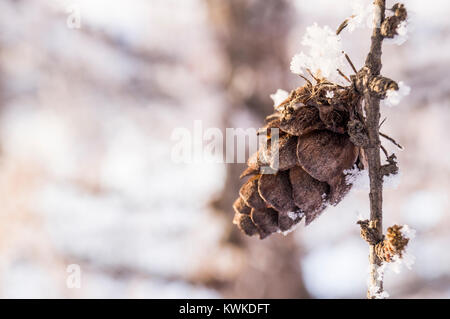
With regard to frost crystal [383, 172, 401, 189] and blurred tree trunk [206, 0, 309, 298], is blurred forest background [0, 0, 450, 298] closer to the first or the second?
blurred tree trunk [206, 0, 309, 298]

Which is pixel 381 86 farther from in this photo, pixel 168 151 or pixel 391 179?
pixel 168 151

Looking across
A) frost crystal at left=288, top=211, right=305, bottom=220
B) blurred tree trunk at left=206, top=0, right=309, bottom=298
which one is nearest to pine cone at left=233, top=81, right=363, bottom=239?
frost crystal at left=288, top=211, right=305, bottom=220

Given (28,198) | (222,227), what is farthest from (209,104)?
(28,198)

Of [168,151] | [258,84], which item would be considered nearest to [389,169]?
[258,84]

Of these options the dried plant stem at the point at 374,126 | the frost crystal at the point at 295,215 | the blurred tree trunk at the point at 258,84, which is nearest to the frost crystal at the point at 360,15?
the dried plant stem at the point at 374,126

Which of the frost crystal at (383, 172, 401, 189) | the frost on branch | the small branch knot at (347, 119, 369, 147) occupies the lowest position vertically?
the frost crystal at (383, 172, 401, 189)

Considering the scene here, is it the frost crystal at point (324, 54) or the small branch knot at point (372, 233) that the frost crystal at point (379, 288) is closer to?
the small branch knot at point (372, 233)
